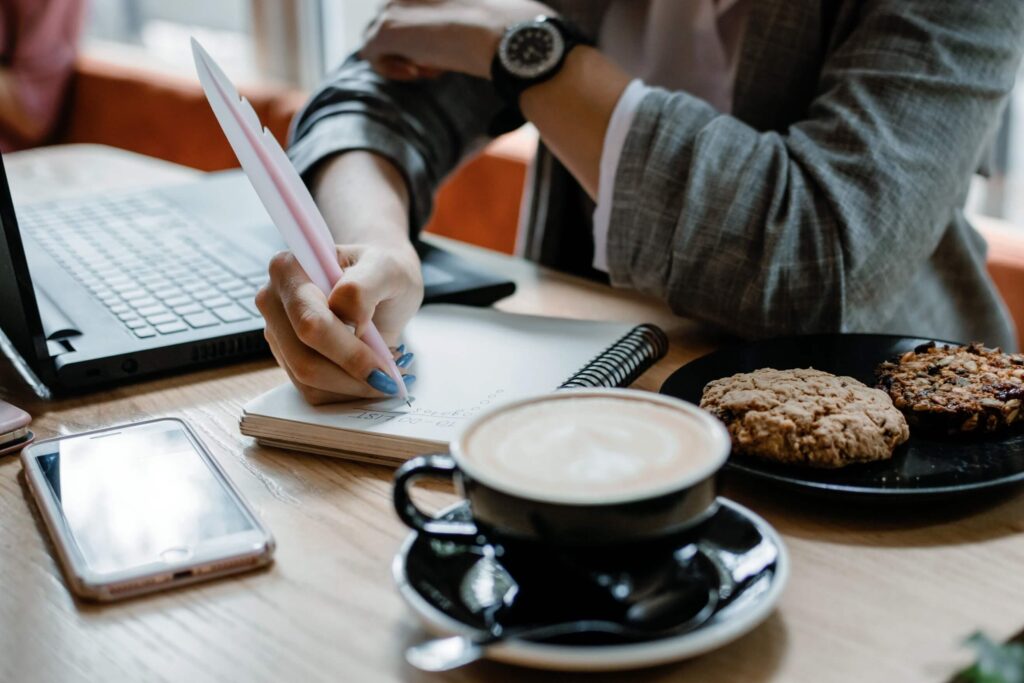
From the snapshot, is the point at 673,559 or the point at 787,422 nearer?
the point at 673,559

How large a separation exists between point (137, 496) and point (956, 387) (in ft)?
1.61

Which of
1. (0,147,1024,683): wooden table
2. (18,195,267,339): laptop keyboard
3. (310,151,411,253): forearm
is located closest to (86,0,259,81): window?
(18,195,267,339): laptop keyboard

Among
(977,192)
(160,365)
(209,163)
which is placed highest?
(160,365)

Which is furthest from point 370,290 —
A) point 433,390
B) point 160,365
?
point 160,365

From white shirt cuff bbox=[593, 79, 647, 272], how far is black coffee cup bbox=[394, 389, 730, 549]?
0.42m

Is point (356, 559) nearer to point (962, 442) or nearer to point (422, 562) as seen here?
point (422, 562)

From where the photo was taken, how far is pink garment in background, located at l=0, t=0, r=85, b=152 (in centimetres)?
310

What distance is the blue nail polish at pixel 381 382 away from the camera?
2.26ft

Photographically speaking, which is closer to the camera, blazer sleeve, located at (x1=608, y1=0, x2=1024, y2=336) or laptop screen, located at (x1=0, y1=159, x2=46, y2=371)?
laptop screen, located at (x1=0, y1=159, x2=46, y2=371)

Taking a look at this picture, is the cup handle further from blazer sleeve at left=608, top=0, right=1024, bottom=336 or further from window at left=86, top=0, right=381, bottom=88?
window at left=86, top=0, right=381, bottom=88

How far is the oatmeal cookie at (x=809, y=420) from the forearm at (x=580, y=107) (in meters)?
0.31

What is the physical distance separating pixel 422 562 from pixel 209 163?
2.46 meters

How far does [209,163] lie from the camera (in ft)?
9.04

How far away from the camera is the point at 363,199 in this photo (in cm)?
94
